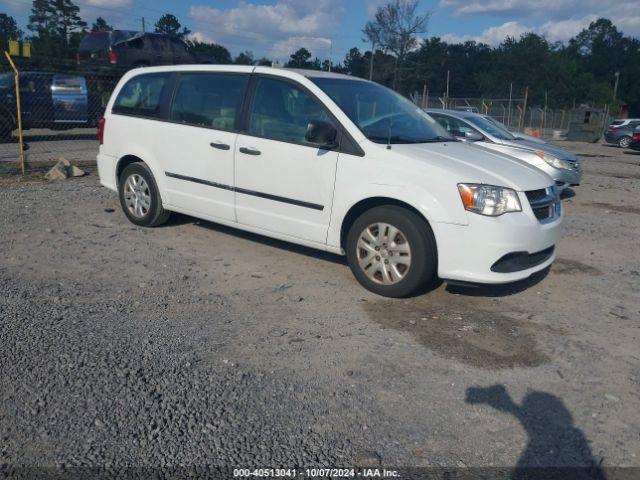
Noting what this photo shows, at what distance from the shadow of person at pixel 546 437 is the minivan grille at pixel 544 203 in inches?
73.7

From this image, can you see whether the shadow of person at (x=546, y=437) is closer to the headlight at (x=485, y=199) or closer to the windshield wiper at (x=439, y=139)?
the headlight at (x=485, y=199)

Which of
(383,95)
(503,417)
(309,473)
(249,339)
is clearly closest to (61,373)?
(249,339)

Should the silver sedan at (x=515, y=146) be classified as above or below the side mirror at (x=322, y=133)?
below

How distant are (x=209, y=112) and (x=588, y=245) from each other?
4.69m

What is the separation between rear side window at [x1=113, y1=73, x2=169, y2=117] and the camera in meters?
6.53

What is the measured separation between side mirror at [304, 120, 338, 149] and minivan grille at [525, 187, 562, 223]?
1.66 metres

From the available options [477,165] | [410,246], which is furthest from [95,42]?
[410,246]

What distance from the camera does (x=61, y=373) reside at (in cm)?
349

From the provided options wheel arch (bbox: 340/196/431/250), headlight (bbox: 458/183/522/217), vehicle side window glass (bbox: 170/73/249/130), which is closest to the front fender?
vehicle side window glass (bbox: 170/73/249/130)

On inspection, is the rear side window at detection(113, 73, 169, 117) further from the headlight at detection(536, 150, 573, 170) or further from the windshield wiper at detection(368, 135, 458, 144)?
the headlight at detection(536, 150, 573, 170)

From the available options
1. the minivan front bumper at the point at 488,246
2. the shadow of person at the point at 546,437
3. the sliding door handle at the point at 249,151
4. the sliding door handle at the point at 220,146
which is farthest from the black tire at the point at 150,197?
the shadow of person at the point at 546,437

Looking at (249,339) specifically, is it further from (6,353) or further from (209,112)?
(209,112)

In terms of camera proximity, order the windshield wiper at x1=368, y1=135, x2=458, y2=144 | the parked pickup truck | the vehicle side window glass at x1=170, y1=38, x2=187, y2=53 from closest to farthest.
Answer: the windshield wiper at x1=368, y1=135, x2=458, y2=144 → the parked pickup truck → the vehicle side window glass at x1=170, y1=38, x2=187, y2=53

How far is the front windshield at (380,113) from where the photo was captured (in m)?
5.23
